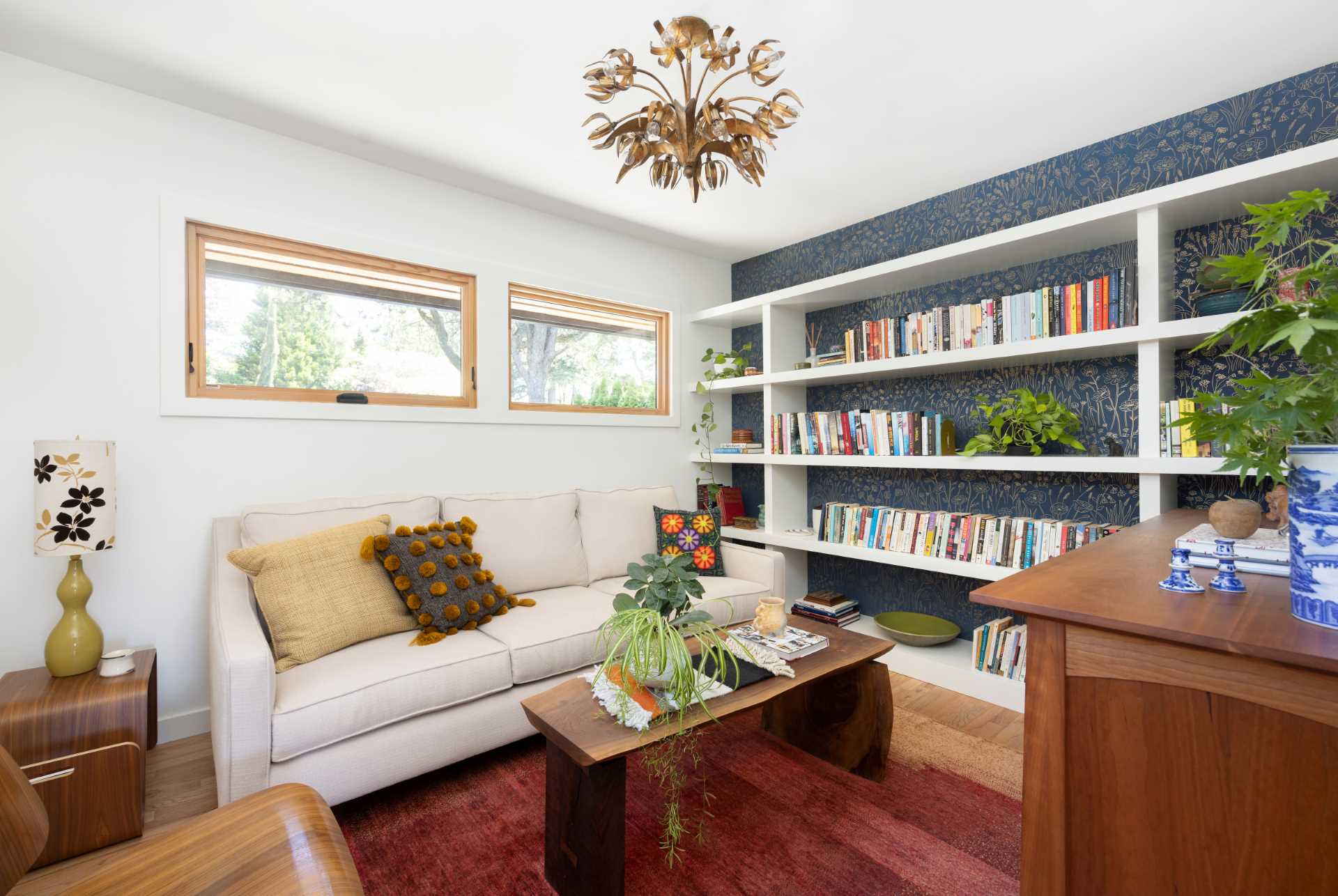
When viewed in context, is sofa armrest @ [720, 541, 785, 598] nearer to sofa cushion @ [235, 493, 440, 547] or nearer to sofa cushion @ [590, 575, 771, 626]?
sofa cushion @ [590, 575, 771, 626]

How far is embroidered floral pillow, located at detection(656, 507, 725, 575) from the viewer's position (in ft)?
10.1

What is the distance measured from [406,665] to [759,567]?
176 centimetres

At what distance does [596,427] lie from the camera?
140 inches

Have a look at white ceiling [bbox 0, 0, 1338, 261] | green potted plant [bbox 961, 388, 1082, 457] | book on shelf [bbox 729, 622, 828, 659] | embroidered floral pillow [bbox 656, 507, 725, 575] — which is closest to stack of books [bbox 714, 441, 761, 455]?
embroidered floral pillow [bbox 656, 507, 725, 575]

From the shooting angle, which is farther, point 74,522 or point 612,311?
point 612,311

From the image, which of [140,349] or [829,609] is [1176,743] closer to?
[829,609]

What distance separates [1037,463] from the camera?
8.17 ft

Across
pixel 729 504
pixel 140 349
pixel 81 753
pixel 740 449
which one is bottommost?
pixel 81 753

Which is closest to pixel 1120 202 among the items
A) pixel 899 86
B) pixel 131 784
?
pixel 899 86

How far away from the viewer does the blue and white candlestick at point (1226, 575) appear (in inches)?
38.0

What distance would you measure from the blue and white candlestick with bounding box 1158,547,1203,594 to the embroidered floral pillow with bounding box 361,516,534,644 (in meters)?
2.07

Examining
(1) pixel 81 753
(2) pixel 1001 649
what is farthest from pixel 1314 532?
(1) pixel 81 753

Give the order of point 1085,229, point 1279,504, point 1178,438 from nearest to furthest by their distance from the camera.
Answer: point 1279,504
point 1178,438
point 1085,229

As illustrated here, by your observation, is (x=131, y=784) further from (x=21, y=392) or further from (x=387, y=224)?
(x=387, y=224)
